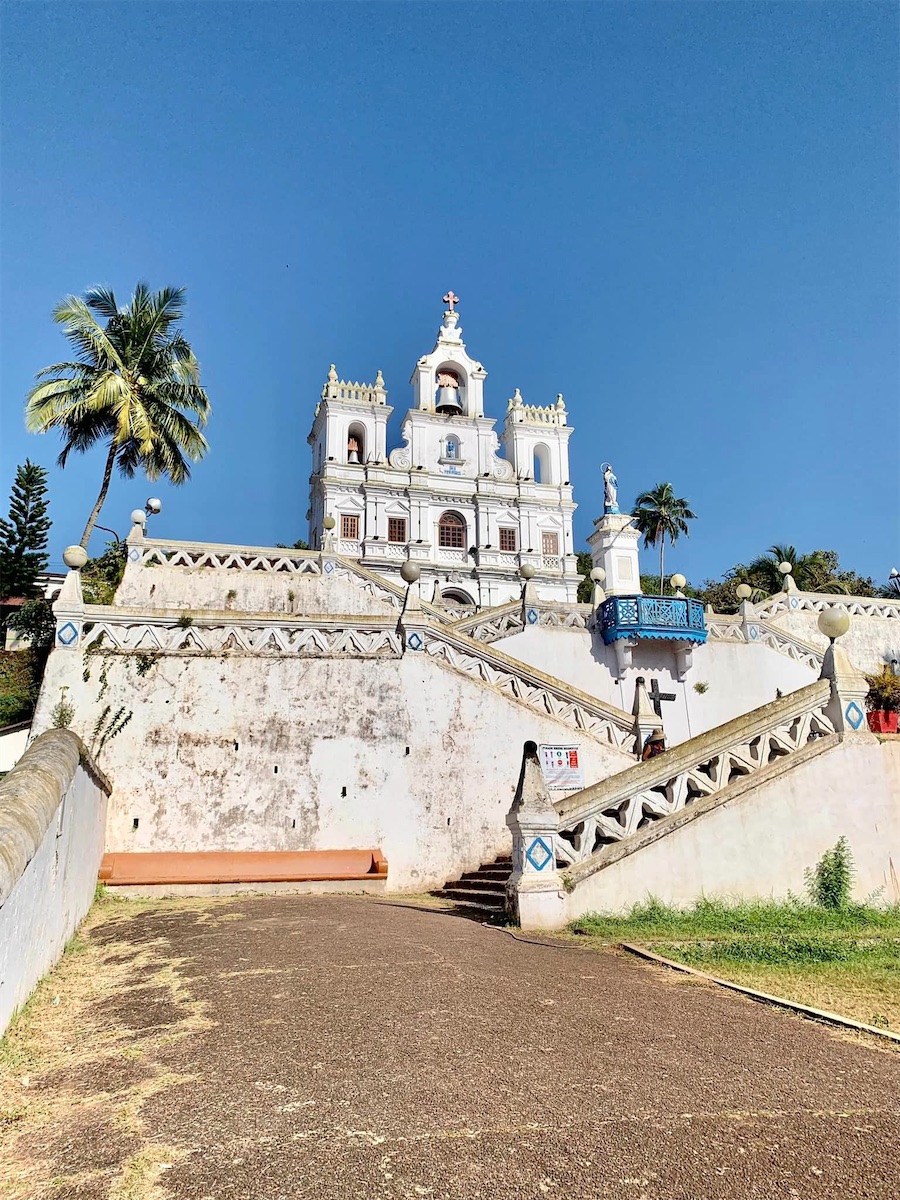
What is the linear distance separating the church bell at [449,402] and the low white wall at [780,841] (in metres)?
42.4

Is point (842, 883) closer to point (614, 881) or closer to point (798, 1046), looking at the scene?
point (614, 881)

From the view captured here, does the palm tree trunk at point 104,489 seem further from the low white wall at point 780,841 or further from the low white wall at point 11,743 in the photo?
the low white wall at point 780,841

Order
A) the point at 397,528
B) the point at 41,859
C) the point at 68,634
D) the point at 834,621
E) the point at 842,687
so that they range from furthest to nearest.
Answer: the point at 397,528 → the point at 68,634 → the point at 834,621 → the point at 842,687 → the point at 41,859

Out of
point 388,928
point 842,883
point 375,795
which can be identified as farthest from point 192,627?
point 842,883

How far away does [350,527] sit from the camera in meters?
43.0

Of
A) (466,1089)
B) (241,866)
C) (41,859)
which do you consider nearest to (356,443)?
(241,866)

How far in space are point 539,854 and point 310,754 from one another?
6.17 metres

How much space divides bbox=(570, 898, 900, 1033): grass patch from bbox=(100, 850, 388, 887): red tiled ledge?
5.11m

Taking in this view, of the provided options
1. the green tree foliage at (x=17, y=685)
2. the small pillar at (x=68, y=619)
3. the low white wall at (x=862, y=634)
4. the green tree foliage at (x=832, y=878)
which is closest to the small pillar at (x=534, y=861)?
the green tree foliage at (x=832, y=878)

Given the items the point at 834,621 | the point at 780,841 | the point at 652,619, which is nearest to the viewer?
the point at 780,841

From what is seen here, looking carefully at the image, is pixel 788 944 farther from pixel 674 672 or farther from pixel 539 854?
pixel 674 672

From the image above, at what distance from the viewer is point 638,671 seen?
20953 millimetres

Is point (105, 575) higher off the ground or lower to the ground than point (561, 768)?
higher

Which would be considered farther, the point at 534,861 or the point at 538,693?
the point at 538,693
